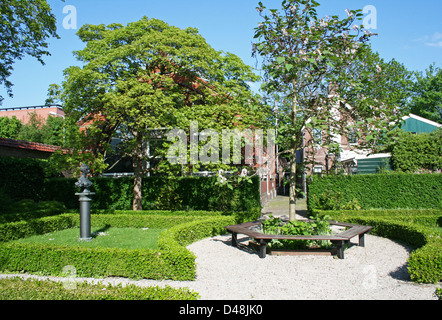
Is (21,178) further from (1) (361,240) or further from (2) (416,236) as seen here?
(2) (416,236)

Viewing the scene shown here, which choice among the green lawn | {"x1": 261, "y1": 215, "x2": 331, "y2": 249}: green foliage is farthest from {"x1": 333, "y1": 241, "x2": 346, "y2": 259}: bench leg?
the green lawn

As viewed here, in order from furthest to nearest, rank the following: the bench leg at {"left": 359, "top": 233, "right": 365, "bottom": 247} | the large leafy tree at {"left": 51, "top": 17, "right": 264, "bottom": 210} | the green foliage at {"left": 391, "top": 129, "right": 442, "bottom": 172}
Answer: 1. the green foliage at {"left": 391, "top": 129, "right": 442, "bottom": 172}
2. the large leafy tree at {"left": 51, "top": 17, "right": 264, "bottom": 210}
3. the bench leg at {"left": 359, "top": 233, "right": 365, "bottom": 247}

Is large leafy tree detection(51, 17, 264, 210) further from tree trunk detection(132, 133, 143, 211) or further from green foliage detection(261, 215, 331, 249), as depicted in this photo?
green foliage detection(261, 215, 331, 249)

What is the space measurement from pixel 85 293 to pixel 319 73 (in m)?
7.33

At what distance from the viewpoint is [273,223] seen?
9141 mm

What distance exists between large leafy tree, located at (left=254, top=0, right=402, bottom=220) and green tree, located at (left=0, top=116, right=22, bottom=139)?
3550 cm

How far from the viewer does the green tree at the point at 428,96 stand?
37.1 metres

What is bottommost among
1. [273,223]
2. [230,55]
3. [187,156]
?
[273,223]

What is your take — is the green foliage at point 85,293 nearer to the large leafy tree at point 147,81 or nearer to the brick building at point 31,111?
the large leafy tree at point 147,81

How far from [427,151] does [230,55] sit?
39.9 feet

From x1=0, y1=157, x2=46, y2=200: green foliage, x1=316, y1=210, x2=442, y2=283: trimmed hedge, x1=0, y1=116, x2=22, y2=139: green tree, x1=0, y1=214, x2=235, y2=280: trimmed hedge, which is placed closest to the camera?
x1=316, y1=210, x2=442, y2=283: trimmed hedge

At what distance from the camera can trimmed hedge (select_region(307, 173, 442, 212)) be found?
48.1ft

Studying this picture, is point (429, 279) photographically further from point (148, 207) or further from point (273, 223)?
point (148, 207)
